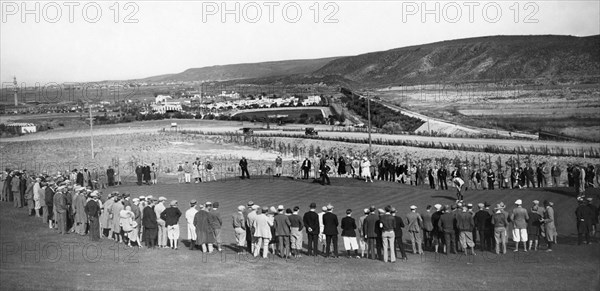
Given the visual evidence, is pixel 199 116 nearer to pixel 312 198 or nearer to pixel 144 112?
pixel 144 112

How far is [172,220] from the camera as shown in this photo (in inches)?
653

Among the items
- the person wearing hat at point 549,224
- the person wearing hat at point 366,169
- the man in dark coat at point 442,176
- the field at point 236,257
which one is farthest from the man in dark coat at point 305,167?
the person wearing hat at point 549,224

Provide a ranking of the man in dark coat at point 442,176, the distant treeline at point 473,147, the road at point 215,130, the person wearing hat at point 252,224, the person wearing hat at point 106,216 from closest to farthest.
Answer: the person wearing hat at point 252,224
the person wearing hat at point 106,216
the man in dark coat at point 442,176
the road at point 215,130
the distant treeline at point 473,147

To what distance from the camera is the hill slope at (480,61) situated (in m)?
101

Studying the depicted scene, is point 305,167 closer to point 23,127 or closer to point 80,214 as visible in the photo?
point 80,214

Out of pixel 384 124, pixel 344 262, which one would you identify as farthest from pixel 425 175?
pixel 384 124

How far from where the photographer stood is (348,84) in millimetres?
Answer: 141750

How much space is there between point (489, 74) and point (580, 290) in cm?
10920

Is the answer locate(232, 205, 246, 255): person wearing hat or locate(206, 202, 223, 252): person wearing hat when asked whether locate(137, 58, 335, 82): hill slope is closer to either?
locate(206, 202, 223, 252): person wearing hat

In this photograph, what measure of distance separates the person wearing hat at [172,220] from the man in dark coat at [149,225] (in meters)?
0.31

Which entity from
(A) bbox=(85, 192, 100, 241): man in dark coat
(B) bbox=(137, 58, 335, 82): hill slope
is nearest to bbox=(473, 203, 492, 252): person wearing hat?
(A) bbox=(85, 192, 100, 241): man in dark coat

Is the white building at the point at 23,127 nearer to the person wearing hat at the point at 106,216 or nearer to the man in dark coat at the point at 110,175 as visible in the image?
the man in dark coat at the point at 110,175

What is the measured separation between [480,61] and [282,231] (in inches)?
4633

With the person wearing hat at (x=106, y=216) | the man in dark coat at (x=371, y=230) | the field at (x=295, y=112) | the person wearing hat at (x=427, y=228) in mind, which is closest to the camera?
the man in dark coat at (x=371, y=230)
